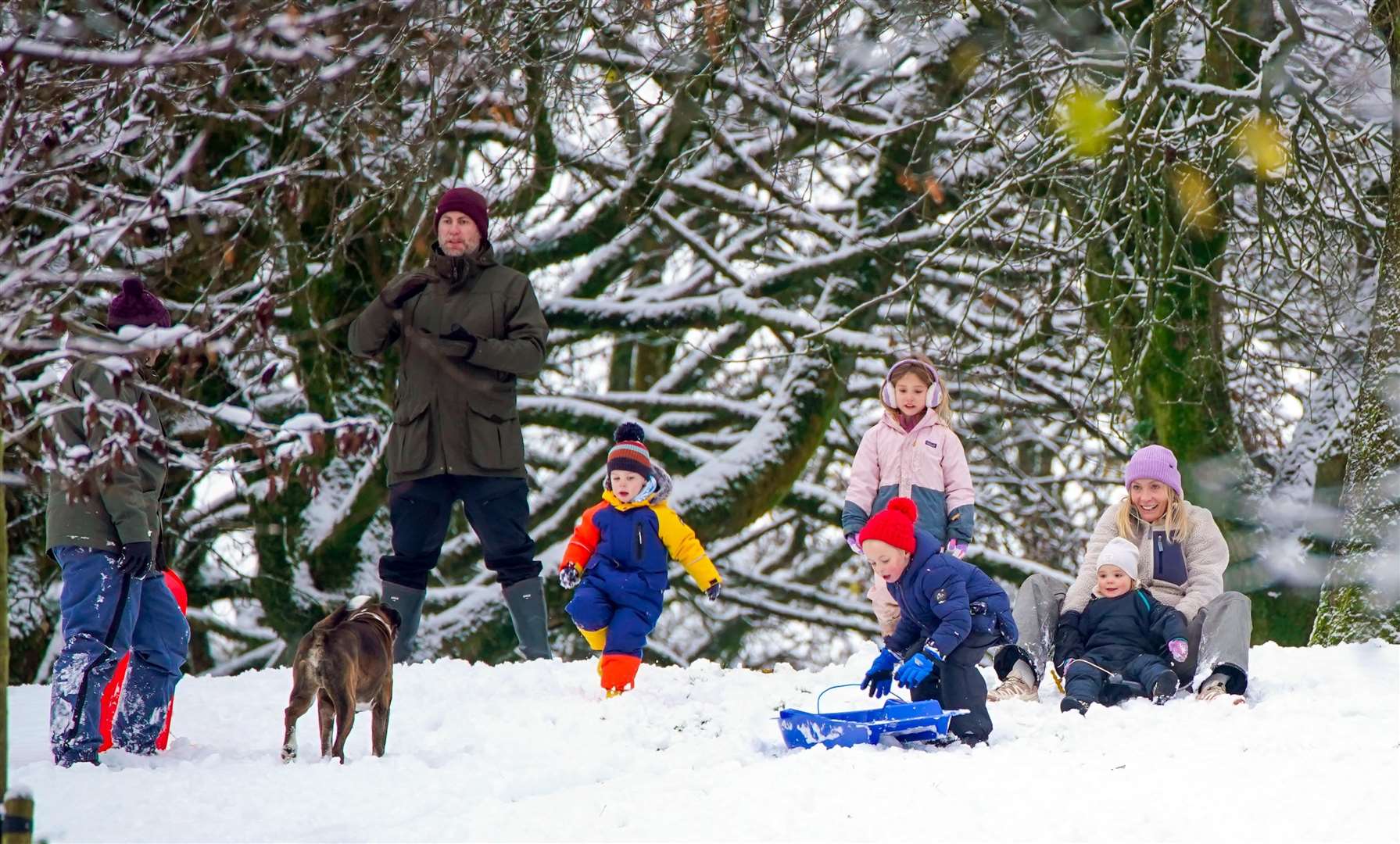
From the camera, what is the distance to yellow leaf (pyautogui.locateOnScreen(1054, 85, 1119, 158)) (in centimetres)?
711

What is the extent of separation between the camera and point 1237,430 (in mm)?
9547

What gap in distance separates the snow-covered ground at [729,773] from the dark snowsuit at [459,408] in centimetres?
75

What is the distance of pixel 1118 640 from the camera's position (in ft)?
19.8

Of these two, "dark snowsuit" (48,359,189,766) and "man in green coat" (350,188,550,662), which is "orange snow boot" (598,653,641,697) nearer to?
"man in green coat" (350,188,550,662)

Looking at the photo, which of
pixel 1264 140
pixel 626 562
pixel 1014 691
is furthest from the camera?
pixel 1264 140

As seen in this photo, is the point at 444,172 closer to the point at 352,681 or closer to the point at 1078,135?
the point at 1078,135

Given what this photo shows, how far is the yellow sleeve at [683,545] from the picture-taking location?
6.22 metres

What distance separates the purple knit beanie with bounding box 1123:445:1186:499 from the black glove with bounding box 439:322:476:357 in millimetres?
3051

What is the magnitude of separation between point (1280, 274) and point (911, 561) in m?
5.76

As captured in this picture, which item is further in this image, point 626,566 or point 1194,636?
point 626,566

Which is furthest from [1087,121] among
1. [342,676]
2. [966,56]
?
[342,676]

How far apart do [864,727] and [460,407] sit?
2573 millimetres

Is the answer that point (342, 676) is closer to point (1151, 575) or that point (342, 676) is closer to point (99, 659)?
point (99, 659)

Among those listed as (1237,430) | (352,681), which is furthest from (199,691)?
(1237,430)
